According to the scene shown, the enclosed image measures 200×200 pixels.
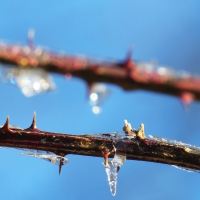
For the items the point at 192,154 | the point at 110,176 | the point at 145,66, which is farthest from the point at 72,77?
the point at 110,176

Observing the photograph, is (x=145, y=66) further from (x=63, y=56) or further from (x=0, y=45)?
(x=0, y=45)

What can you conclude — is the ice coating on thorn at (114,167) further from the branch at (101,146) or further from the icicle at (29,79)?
the icicle at (29,79)

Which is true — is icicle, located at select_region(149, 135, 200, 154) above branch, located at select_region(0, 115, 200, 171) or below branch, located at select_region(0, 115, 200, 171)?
above

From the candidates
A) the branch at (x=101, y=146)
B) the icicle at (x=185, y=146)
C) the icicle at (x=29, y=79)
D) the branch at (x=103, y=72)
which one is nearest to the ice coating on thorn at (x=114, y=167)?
the branch at (x=101, y=146)

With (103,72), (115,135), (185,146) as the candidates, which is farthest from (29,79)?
(185,146)

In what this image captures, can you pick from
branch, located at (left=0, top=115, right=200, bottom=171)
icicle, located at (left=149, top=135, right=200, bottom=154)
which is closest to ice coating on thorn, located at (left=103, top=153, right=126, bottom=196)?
branch, located at (left=0, top=115, right=200, bottom=171)

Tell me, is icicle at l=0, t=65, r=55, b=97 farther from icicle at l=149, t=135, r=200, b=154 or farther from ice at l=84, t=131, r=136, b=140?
icicle at l=149, t=135, r=200, b=154
